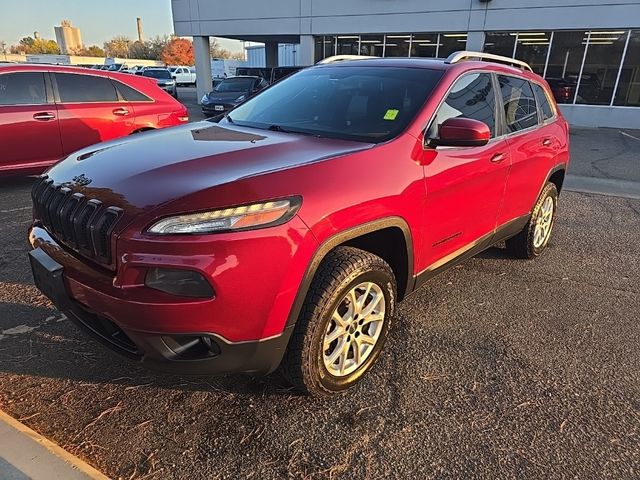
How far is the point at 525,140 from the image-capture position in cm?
386

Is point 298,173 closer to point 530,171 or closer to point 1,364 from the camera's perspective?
point 1,364

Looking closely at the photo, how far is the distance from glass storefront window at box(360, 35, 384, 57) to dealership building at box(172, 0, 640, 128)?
0.04 meters

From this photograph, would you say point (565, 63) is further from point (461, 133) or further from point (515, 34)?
point (461, 133)

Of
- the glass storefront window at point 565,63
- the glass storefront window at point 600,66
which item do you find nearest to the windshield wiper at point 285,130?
the glass storefront window at point 565,63

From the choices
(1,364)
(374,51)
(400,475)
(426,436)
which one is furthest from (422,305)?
(374,51)

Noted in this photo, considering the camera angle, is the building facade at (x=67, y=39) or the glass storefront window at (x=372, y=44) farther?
the building facade at (x=67, y=39)

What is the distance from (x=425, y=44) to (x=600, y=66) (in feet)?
→ 21.2

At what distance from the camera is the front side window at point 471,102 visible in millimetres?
3021

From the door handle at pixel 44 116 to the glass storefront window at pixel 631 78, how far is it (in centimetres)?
1805

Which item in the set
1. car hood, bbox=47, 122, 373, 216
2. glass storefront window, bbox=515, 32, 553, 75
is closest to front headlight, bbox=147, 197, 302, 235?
car hood, bbox=47, 122, 373, 216

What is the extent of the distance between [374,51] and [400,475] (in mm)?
20708

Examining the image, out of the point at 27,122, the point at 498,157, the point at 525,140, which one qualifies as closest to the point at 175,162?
the point at 498,157

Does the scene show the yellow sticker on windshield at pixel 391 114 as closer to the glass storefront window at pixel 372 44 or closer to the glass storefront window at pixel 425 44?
the glass storefront window at pixel 425 44

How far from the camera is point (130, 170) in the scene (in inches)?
89.5
